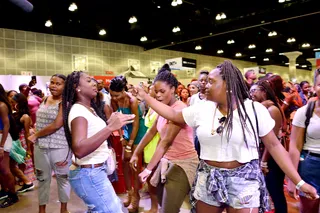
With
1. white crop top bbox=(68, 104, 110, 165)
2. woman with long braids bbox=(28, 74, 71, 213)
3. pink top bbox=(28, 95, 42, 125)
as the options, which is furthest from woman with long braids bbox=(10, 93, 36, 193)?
white crop top bbox=(68, 104, 110, 165)

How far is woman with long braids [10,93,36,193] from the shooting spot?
16.1 ft

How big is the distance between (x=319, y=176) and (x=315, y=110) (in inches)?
19.7

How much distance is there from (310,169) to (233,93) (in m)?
1.05

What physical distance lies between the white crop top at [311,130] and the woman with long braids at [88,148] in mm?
1350

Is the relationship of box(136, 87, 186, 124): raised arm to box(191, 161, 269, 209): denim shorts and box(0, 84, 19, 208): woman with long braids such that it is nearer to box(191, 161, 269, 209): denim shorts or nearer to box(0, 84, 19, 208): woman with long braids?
box(191, 161, 269, 209): denim shorts

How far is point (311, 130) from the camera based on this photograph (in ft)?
7.62

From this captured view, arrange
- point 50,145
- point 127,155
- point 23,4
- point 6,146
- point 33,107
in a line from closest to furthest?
point 23,4 → point 50,145 → point 127,155 → point 6,146 → point 33,107

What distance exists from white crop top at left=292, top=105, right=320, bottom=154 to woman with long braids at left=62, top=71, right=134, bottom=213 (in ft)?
4.43

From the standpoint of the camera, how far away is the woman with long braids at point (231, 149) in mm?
1715

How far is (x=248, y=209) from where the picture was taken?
1700mm

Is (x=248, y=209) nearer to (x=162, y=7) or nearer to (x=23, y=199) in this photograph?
(x=23, y=199)

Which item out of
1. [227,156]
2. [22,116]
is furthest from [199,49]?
[227,156]

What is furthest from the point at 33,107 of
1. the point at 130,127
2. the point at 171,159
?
the point at 171,159

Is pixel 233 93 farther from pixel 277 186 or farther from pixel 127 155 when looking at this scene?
pixel 127 155
